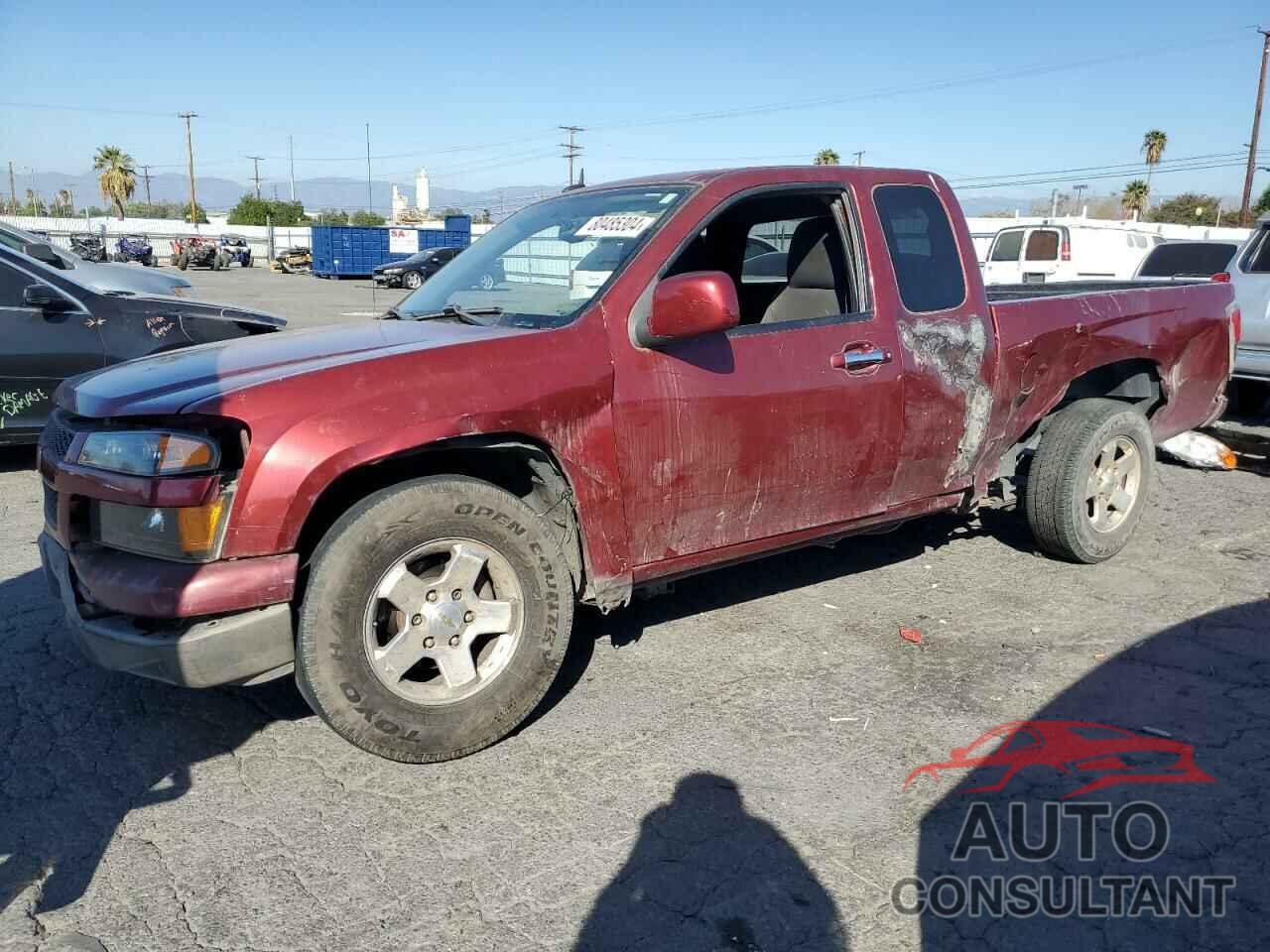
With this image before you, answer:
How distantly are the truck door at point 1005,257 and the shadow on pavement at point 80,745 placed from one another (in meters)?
16.1

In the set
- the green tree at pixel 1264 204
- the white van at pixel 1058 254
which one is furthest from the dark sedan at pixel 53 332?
the green tree at pixel 1264 204

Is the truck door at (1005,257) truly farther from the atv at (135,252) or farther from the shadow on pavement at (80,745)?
the atv at (135,252)

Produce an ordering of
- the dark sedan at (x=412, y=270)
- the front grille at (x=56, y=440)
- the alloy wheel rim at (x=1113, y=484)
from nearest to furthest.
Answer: the front grille at (x=56, y=440) → the alloy wheel rim at (x=1113, y=484) → the dark sedan at (x=412, y=270)

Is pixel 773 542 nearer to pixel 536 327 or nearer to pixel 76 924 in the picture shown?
pixel 536 327

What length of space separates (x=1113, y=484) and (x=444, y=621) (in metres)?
3.75

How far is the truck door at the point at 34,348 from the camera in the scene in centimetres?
660

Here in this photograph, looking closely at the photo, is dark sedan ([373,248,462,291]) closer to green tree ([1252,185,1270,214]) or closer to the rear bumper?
the rear bumper

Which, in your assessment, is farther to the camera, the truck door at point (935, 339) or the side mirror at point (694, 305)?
the truck door at point (935, 339)

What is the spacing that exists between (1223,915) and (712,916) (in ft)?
4.27


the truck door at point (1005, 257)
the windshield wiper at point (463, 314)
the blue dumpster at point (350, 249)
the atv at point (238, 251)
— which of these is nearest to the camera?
the windshield wiper at point (463, 314)

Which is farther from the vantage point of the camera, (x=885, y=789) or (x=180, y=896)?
(x=885, y=789)

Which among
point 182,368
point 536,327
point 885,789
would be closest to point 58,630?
point 182,368

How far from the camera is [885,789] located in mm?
3051

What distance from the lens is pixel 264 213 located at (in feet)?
258
